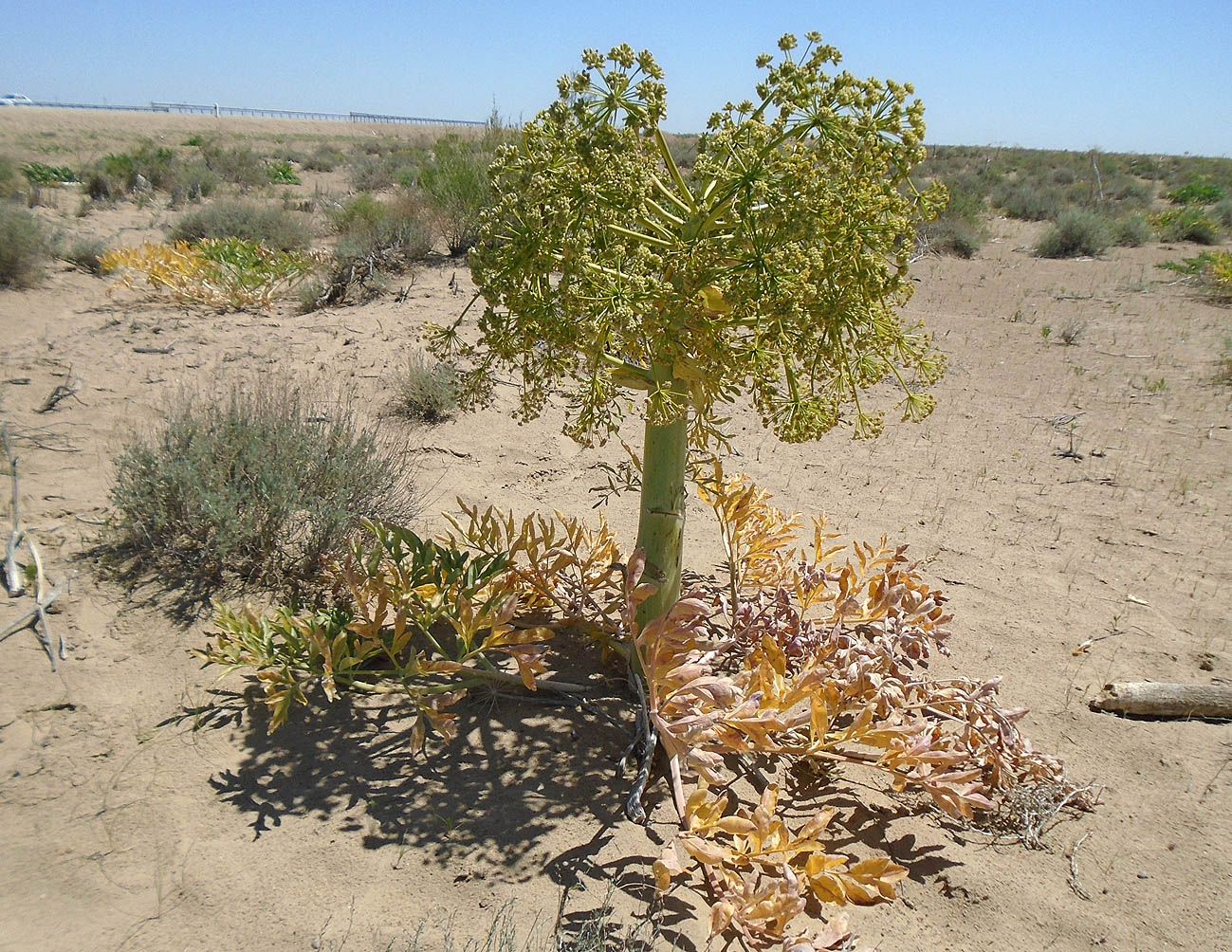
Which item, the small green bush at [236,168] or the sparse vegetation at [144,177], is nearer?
the sparse vegetation at [144,177]

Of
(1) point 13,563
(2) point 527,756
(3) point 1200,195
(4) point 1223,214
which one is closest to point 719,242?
(2) point 527,756

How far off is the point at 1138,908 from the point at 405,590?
226cm

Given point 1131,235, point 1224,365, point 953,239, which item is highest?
point 1131,235

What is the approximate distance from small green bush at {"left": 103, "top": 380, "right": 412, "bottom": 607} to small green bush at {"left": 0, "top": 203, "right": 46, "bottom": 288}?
494cm

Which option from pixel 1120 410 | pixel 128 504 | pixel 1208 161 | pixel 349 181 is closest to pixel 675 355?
pixel 128 504

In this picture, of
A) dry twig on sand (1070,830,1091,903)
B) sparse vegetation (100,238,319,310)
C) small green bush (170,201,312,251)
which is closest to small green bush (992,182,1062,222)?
small green bush (170,201,312,251)

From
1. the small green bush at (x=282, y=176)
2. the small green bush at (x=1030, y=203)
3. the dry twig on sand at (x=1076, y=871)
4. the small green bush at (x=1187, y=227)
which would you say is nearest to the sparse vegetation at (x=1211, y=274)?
the small green bush at (x=1187, y=227)

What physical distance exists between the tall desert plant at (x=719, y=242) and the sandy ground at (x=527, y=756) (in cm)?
120

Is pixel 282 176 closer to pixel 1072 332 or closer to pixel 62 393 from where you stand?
pixel 62 393

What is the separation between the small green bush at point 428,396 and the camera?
198 inches

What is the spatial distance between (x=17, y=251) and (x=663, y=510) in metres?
7.45

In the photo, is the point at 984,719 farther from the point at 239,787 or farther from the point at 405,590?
the point at 239,787

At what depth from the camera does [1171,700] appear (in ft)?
9.12

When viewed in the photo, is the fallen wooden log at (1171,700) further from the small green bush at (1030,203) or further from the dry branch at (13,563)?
the small green bush at (1030,203)
